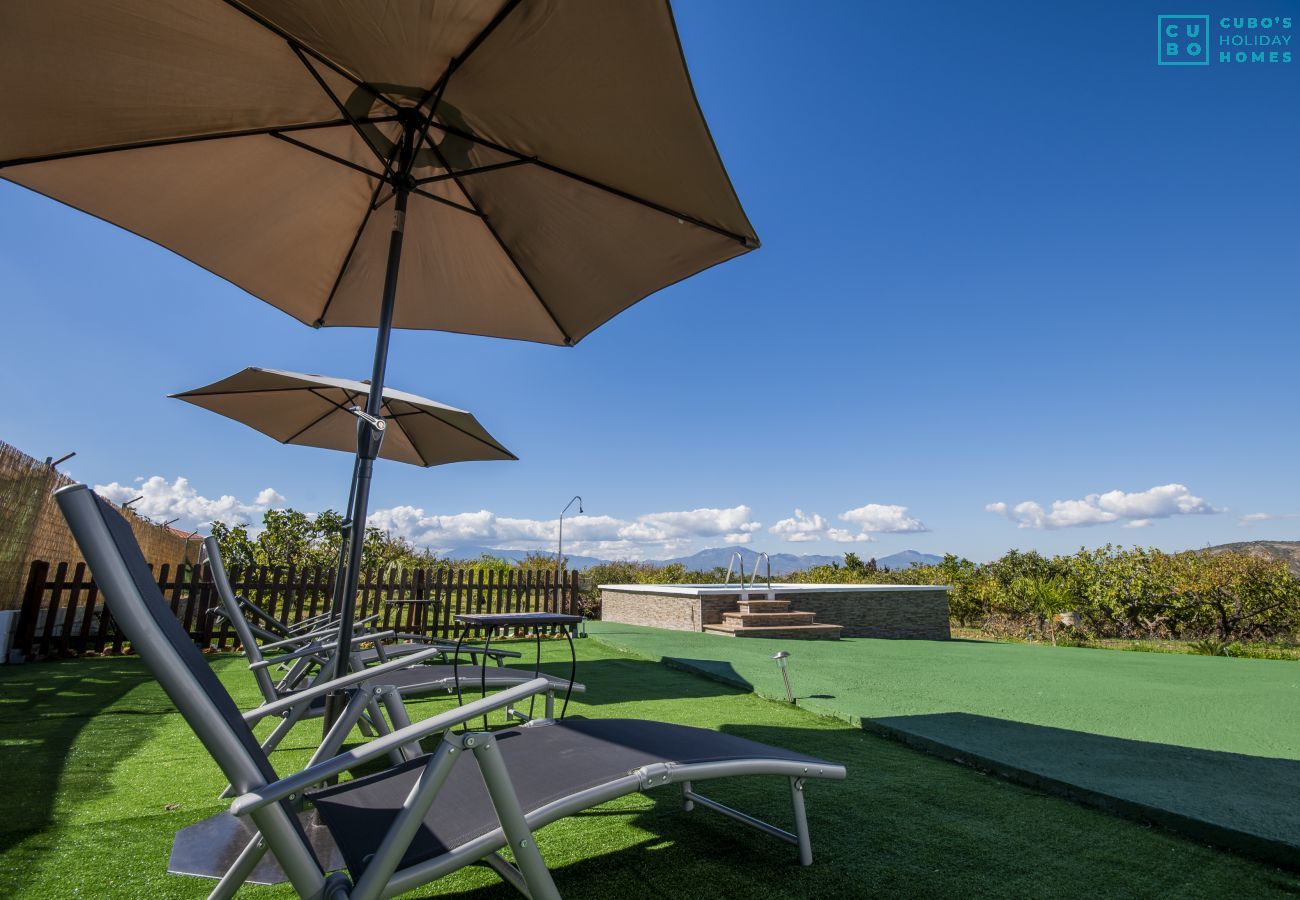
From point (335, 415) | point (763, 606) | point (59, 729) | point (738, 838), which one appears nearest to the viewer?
point (738, 838)

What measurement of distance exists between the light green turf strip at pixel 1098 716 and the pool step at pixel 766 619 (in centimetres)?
137

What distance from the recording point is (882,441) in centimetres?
2827

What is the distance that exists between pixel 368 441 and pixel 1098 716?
507 centimetres

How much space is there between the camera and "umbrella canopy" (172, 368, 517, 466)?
16.3 ft

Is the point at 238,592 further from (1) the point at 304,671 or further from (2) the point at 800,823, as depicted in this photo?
(2) the point at 800,823

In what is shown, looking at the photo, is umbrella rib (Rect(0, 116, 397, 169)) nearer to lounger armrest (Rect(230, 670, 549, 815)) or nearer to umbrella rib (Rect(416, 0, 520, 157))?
umbrella rib (Rect(416, 0, 520, 157))

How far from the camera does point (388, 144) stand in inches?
116

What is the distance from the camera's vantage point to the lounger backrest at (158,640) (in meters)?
0.97

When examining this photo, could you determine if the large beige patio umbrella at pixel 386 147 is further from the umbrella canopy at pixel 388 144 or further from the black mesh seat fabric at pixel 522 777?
the black mesh seat fabric at pixel 522 777

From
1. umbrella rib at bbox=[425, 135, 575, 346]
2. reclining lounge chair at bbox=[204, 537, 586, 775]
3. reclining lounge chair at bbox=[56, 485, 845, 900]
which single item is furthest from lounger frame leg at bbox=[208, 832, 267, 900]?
umbrella rib at bbox=[425, 135, 575, 346]

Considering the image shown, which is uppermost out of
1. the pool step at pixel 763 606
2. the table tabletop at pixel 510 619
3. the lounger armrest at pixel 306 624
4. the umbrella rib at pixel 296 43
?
the umbrella rib at pixel 296 43

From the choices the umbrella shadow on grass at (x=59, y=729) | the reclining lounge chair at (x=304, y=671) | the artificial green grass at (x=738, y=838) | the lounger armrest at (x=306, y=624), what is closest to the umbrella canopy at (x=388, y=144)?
the reclining lounge chair at (x=304, y=671)

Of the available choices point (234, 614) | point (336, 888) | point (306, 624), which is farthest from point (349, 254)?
point (336, 888)

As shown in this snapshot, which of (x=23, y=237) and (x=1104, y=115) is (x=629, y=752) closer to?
(x=23, y=237)
